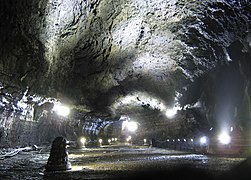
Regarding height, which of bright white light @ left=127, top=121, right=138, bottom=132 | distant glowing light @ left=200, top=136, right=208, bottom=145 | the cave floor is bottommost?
the cave floor

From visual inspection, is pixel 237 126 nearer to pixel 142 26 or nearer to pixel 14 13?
pixel 142 26

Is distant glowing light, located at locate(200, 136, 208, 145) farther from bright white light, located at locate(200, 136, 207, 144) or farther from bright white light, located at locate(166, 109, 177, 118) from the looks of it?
bright white light, located at locate(166, 109, 177, 118)

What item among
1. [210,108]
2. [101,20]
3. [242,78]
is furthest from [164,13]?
[210,108]

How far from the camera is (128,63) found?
16.0 metres

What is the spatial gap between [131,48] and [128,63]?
2115mm

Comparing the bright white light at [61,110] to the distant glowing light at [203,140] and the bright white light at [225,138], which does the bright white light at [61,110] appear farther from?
the bright white light at [225,138]

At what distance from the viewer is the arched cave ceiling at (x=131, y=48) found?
9.75 metres

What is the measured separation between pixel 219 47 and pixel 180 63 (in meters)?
A: 3.66

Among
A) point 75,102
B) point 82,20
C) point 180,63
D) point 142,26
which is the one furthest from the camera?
point 75,102

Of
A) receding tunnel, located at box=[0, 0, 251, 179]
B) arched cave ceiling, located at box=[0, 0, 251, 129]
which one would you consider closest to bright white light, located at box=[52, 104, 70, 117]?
receding tunnel, located at box=[0, 0, 251, 179]

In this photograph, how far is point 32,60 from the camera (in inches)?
455

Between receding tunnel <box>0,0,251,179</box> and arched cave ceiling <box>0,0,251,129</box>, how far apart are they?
0.14ft

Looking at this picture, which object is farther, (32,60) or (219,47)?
(219,47)

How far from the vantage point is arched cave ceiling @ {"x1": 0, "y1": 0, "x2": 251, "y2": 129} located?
975 cm
